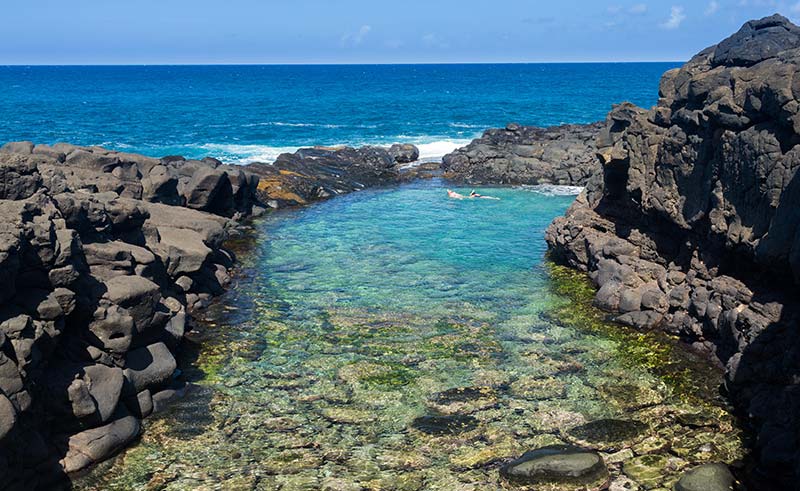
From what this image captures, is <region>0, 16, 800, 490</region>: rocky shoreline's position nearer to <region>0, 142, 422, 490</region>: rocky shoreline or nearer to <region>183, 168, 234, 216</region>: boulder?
<region>0, 142, 422, 490</region>: rocky shoreline

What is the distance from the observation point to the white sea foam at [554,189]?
168 feet

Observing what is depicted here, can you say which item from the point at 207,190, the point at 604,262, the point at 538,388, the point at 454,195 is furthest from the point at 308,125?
the point at 538,388

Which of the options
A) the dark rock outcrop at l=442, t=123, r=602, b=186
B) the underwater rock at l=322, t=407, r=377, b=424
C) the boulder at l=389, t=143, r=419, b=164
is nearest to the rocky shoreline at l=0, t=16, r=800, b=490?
the underwater rock at l=322, t=407, r=377, b=424

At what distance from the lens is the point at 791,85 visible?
1895 centimetres

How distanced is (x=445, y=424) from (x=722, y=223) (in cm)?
1041

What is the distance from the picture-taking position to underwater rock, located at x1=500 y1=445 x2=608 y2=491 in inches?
617

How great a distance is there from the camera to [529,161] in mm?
57500

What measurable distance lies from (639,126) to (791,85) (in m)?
9.13

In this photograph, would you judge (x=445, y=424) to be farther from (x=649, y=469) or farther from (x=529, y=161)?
(x=529, y=161)

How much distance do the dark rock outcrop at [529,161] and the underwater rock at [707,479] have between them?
1549 inches

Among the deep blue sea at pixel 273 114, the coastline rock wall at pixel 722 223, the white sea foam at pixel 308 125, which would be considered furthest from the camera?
the white sea foam at pixel 308 125

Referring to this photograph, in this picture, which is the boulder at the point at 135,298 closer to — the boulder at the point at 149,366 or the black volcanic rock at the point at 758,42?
the boulder at the point at 149,366

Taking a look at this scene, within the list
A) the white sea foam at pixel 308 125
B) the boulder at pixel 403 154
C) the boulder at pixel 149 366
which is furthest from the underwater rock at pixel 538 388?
the white sea foam at pixel 308 125

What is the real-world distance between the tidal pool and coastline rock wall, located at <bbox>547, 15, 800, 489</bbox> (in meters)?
1.06
